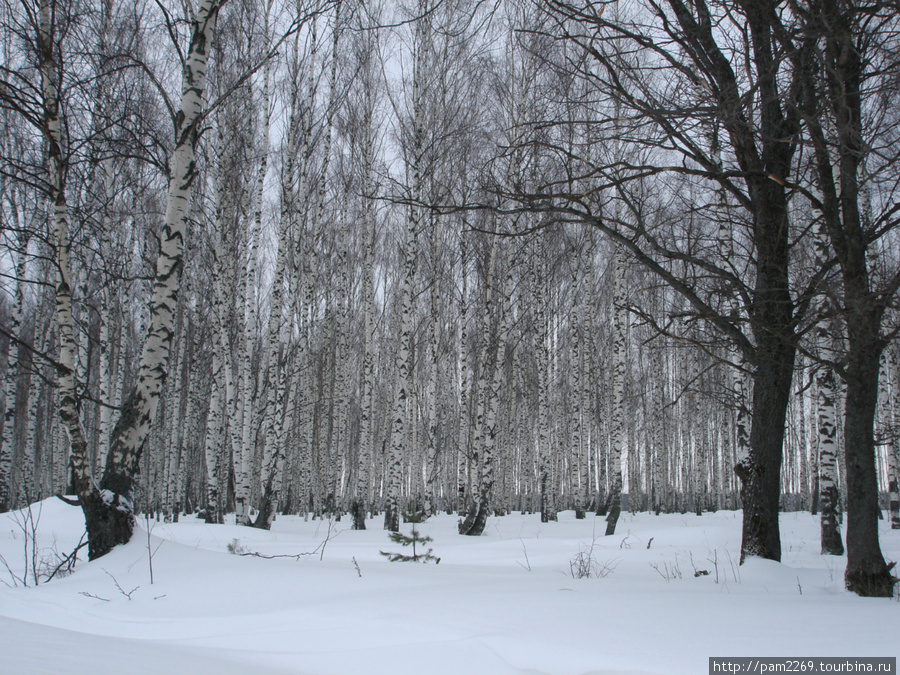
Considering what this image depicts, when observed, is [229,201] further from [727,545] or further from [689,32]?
[727,545]

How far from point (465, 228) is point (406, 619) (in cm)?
1015

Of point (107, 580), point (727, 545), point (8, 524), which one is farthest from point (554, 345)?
point (107, 580)

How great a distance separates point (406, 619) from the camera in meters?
2.99

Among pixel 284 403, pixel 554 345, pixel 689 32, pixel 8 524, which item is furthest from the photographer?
pixel 554 345

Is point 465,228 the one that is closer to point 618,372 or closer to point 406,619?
point 618,372

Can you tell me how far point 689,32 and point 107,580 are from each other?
5928 mm

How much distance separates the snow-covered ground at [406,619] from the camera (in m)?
2.35

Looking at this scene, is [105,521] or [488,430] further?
[488,430]

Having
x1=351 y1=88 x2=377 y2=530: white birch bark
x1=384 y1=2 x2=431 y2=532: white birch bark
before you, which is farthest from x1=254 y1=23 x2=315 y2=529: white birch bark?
x1=384 y1=2 x2=431 y2=532: white birch bark

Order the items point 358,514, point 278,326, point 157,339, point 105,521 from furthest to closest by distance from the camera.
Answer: point 358,514, point 278,326, point 157,339, point 105,521

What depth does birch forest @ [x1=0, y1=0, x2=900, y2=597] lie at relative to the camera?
4039mm

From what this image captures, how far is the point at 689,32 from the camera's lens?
390cm

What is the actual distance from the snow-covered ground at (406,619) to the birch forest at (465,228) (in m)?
0.79

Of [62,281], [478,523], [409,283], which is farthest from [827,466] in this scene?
[62,281]
